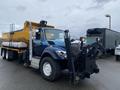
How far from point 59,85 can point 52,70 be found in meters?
0.69

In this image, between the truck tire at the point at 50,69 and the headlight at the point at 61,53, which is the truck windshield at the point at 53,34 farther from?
the headlight at the point at 61,53

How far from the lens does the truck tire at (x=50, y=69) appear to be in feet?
21.5

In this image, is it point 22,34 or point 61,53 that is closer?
point 61,53

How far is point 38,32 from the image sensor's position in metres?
8.29

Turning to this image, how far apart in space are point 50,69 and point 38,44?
1.91 m

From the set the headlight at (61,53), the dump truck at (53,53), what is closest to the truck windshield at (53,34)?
the dump truck at (53,53)

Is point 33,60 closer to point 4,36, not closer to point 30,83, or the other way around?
point 30,83

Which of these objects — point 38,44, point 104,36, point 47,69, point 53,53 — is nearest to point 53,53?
point 53,53

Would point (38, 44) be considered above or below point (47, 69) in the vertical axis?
above

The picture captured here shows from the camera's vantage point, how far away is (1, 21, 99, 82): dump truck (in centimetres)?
611

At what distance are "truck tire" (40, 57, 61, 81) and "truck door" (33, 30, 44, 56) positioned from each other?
105 centimetres

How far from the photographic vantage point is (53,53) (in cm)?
670

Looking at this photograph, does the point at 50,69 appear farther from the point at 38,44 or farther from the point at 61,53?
the point at 38,44

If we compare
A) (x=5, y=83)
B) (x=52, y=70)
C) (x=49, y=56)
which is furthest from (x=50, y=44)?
(x=5, y=83)
